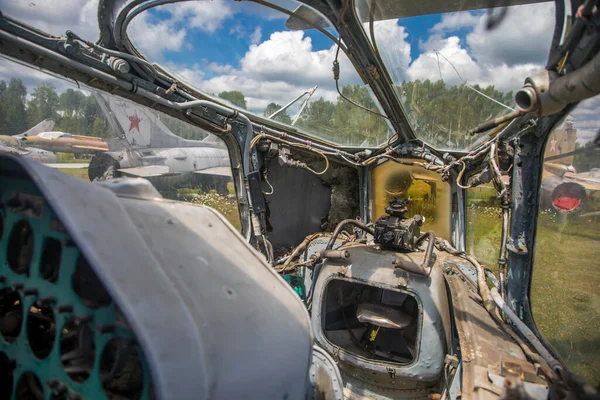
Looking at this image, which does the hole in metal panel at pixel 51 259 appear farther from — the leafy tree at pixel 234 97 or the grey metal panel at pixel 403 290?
the leafy tree at pixel 234 97

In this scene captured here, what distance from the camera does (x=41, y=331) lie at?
43.3 inches

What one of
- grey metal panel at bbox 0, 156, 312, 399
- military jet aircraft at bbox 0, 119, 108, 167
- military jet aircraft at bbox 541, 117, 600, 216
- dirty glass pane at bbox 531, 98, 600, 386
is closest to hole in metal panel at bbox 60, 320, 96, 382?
grey metal panel at bbox 0, 156, 312, 399

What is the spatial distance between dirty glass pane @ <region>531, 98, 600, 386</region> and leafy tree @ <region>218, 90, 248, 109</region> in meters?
2.74

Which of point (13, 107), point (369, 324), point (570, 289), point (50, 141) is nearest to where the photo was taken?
point (570, 289)

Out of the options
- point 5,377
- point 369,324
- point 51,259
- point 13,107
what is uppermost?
point 13,107

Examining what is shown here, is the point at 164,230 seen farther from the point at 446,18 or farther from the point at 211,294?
the point at 446,18

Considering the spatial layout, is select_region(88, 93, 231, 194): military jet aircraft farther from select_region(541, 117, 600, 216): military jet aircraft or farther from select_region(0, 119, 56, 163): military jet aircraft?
select_region(541, 117, 600, 216): military jet aircraft

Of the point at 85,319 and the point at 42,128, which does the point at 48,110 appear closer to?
the point at 42,128

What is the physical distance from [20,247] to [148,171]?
A: 350cm

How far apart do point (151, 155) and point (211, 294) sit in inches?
155

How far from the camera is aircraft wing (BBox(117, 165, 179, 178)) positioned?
4.26 meters

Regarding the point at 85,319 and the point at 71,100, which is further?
the point at 71,100

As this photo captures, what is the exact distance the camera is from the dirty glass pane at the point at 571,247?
6.77 ft

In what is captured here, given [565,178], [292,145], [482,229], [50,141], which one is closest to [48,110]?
[50,141]
